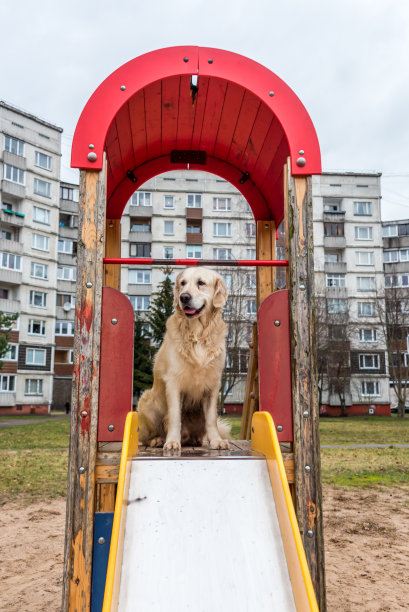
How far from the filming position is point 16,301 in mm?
37156

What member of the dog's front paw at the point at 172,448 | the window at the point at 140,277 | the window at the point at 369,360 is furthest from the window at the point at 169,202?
the dog's front paw at the point at 172,448

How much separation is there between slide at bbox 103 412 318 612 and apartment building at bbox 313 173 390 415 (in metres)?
35.4

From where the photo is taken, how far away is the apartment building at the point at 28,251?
36656 mm

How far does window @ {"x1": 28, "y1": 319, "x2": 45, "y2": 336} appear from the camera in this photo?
126 ft

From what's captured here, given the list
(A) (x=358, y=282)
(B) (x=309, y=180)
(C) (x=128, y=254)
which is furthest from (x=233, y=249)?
(B) (x=309, y=180)

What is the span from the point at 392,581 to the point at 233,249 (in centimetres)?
2976

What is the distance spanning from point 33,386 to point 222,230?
18290 mm

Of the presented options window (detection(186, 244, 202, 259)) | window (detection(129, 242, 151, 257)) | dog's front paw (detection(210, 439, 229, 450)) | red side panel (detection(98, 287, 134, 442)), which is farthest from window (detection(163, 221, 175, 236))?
red side panel (detection(98, 287, 134, 442))

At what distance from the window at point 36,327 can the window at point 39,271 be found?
11.1 feet

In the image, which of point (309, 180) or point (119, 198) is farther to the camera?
point (119, 198)

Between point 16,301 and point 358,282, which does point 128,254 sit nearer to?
point 16,301

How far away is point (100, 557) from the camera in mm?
2998

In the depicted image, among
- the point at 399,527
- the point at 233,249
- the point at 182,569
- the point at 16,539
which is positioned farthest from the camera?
the point at 233,249

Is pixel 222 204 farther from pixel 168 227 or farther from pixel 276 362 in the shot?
pixel 276 362
